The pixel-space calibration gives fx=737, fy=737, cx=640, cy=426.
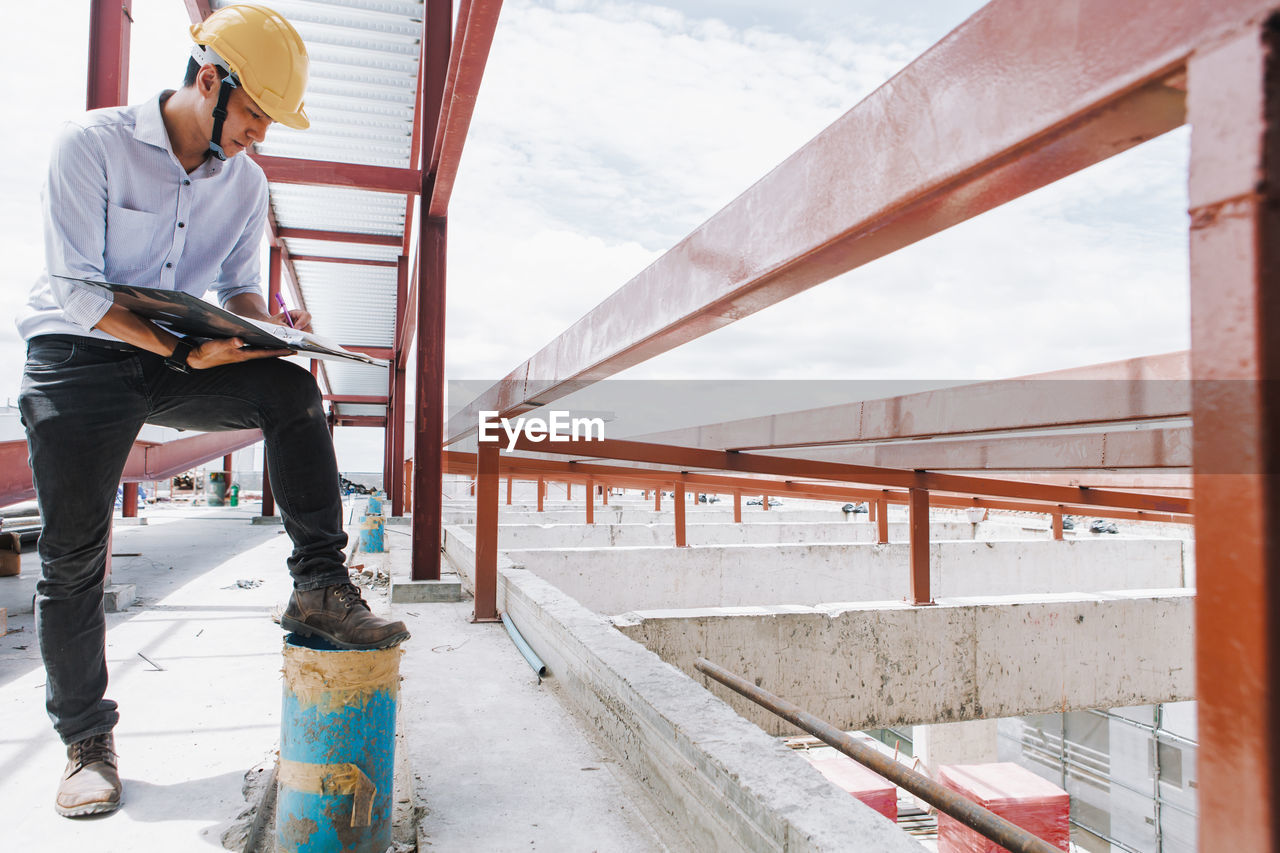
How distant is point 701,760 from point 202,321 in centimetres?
177

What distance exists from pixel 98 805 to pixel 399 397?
12085 millimetres

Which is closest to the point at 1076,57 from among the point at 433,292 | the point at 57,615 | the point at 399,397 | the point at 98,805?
the point at 57,615

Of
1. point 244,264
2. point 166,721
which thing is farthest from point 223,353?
point 166,721

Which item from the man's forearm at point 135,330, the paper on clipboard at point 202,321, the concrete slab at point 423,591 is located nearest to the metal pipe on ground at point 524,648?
the concrete slab at point 423,591

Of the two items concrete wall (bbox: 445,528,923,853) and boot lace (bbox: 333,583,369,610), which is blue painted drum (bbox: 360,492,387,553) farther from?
boot lace (bbox: 333,583,369,610)

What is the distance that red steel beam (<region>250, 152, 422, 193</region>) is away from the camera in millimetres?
6074

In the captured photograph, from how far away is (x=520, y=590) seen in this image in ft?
15.2

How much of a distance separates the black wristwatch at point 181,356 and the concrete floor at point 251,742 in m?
1.28

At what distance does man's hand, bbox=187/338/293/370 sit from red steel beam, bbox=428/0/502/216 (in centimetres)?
174

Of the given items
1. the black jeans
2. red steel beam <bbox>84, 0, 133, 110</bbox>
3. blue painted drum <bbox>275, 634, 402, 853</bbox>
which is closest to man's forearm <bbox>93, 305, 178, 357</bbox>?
the black jeans

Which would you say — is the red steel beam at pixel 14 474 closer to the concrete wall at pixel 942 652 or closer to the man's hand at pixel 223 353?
the man's hand at pixel 223 353

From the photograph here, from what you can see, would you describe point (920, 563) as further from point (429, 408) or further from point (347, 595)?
point (347, 595)

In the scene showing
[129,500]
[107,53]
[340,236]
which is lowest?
[129,500]

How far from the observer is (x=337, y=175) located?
638cm
